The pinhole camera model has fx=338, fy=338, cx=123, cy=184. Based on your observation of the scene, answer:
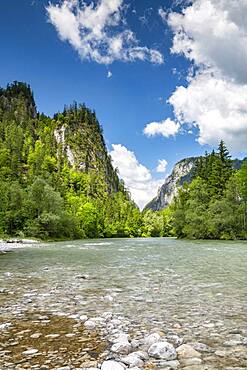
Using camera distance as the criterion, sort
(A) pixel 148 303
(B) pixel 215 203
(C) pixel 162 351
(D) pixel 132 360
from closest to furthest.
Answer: (D) pixel 132 360 < (C) pixel 162 351 < (A) pixel 148 303 < (B) pixel 215 203

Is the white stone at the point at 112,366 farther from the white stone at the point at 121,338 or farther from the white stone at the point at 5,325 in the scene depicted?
the white stone at the point at 5,325

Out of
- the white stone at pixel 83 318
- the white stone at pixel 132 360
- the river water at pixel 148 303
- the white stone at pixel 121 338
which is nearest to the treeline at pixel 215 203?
the river water at pixel 148 303

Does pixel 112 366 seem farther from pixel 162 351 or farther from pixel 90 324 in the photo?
pixel 90 324

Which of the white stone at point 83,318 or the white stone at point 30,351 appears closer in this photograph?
the white stone at point 30,351

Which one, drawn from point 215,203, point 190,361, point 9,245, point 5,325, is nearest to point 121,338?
point 190,361

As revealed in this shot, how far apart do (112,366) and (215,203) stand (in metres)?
69.5

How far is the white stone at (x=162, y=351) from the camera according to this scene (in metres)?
5.32

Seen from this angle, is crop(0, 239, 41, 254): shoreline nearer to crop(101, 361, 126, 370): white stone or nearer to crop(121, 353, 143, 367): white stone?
crop(121, 353, 143, 367): white stone

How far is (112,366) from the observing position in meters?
4.69

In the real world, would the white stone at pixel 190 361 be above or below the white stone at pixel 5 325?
above

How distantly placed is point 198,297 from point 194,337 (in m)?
4.04

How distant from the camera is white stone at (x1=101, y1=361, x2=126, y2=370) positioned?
15.3ft

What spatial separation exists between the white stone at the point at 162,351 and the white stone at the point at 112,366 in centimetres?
74

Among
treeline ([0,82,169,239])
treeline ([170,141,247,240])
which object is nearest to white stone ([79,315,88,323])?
treeline ([0,82,169,239])
